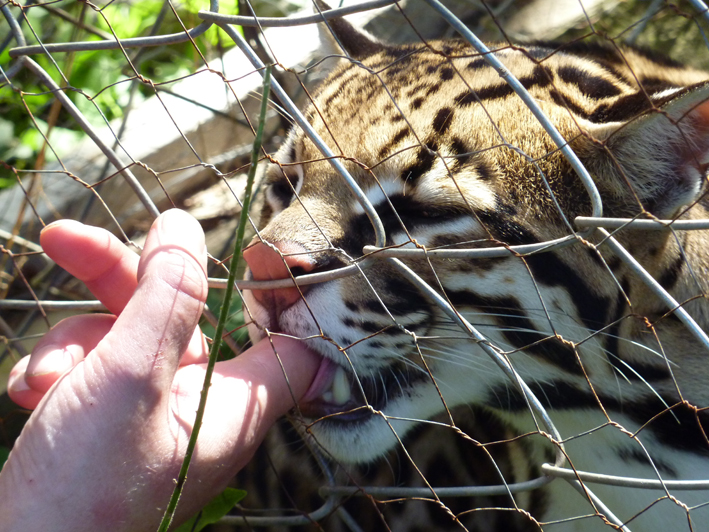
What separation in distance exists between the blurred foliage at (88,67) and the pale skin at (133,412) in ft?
8.07

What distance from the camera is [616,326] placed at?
1818 millimetres

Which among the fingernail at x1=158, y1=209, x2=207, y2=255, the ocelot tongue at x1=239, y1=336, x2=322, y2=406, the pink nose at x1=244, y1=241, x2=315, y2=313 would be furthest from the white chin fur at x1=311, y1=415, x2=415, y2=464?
the fingernail at x1=158, y1=209, x2=207, y2=255

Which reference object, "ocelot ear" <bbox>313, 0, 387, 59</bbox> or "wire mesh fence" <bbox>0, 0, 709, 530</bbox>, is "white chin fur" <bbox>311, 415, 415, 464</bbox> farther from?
"ocelot ear" <bbox>313, 0, 387, 59</bbox>

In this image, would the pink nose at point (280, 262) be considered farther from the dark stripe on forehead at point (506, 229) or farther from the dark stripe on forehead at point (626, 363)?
the dark stripe on forehead at point (626, 363)

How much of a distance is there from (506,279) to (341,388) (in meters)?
0.60

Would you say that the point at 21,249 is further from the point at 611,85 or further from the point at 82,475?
the point at 611,85

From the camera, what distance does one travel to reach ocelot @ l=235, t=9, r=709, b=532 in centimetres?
173

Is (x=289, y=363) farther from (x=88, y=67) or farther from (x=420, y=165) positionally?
(x=88, y=67)

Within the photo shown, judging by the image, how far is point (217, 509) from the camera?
2018 millimetres

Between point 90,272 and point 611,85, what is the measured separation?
5.48 feet

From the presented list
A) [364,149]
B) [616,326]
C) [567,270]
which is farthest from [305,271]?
[616,326]

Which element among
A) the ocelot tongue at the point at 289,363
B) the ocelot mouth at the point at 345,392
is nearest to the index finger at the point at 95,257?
the ocelot tongue at the point at 289,363

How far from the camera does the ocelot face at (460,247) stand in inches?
68.1

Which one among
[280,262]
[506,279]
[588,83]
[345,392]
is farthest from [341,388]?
[588,83]
